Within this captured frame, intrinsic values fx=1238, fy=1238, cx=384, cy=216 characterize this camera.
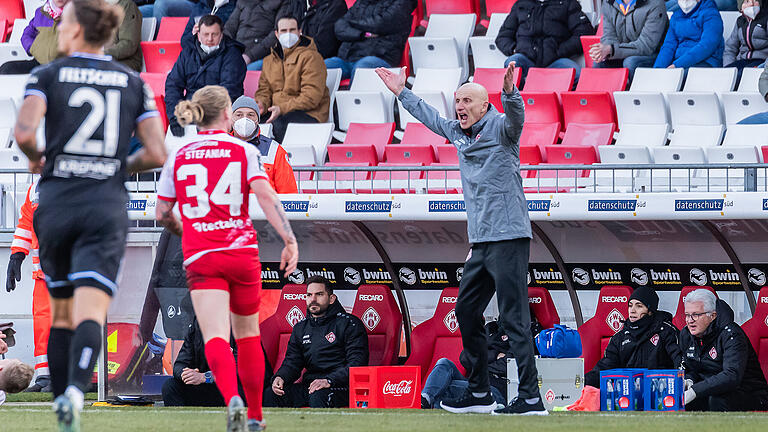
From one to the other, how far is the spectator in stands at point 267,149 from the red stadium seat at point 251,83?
412 cm

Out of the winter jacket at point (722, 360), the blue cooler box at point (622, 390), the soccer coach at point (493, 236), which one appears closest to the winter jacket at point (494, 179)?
the soccer coach at point (493, 236)

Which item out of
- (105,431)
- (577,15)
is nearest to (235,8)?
(577,15)

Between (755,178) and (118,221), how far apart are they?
5.17 metres

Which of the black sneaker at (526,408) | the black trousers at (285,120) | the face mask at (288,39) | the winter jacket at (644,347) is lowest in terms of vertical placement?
the black sneaker at (526,408)

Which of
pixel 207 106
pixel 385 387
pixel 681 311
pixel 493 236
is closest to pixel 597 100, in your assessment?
pixel 681 311

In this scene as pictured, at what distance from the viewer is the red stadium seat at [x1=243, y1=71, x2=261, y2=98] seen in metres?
13.8

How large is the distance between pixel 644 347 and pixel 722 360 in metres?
0.57

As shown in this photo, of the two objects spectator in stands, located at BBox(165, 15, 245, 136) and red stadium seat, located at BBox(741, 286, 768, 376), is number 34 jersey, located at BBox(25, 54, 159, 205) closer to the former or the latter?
red stadium seat, located at BBox(741, 286, 768, 376)

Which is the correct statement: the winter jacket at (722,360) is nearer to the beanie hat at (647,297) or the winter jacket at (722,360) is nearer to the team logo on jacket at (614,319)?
the beanie hat at (647,297)

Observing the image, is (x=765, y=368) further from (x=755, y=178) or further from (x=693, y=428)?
(x=693, y=428)

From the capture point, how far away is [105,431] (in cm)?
621

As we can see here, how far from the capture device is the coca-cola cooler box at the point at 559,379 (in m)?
8.71

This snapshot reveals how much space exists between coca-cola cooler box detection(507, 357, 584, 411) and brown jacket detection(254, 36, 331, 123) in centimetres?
521

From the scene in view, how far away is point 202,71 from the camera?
12.9m
